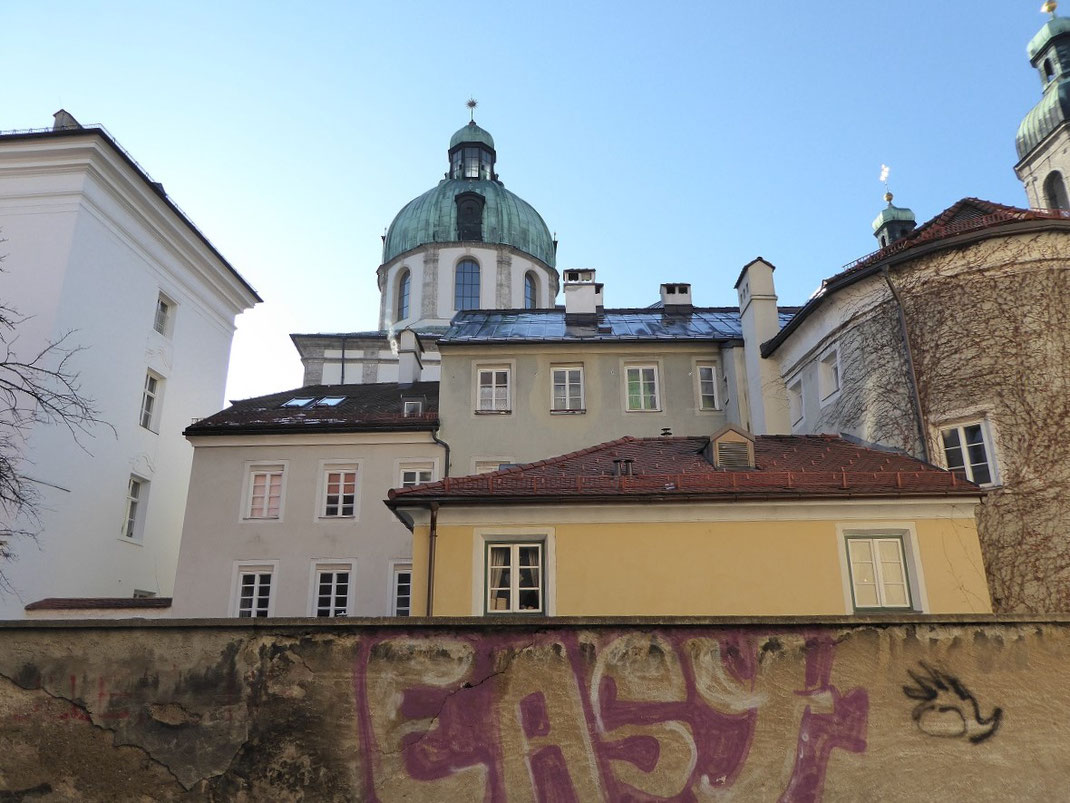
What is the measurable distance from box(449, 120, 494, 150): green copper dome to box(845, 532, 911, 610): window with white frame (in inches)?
→ 1737

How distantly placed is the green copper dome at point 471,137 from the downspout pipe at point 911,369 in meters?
38.9

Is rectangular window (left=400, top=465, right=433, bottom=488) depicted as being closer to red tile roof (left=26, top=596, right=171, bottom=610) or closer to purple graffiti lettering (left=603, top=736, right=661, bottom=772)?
red tile roof (left=26, top=596, right=171, bottom=610)

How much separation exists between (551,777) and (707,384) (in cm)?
1908

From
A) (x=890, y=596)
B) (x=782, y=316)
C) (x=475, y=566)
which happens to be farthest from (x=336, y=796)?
(x=782, y=316)

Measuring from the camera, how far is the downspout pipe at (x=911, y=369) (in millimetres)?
17203

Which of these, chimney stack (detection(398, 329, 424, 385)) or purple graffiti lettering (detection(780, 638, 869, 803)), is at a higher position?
chimney stack (detection(398, 329, 424, 385))

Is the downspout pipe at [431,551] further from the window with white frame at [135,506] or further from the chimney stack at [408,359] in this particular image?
the chimney stack at [408,359]

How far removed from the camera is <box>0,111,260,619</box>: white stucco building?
23.4 metres

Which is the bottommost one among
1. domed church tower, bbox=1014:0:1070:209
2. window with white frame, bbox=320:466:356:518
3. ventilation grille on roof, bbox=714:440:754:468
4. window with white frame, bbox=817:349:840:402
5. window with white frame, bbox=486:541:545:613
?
window with white frame, bbox=486:541:545:613

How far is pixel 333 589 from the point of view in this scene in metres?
23.2

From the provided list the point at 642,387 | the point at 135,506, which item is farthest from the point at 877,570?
the point at 135,506

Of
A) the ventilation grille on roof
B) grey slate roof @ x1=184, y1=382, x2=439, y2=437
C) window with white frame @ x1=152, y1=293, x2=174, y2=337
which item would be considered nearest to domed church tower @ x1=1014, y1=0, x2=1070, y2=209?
grey slate roof @ x1=184, y1=382, x2=439, y2=437

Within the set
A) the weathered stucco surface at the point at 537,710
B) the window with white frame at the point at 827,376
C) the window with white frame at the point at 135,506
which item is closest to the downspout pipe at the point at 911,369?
the window with white frame at the point at 827,376

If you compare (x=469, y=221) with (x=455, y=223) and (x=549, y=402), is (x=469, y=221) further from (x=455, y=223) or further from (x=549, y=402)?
(x=549, y=402)
